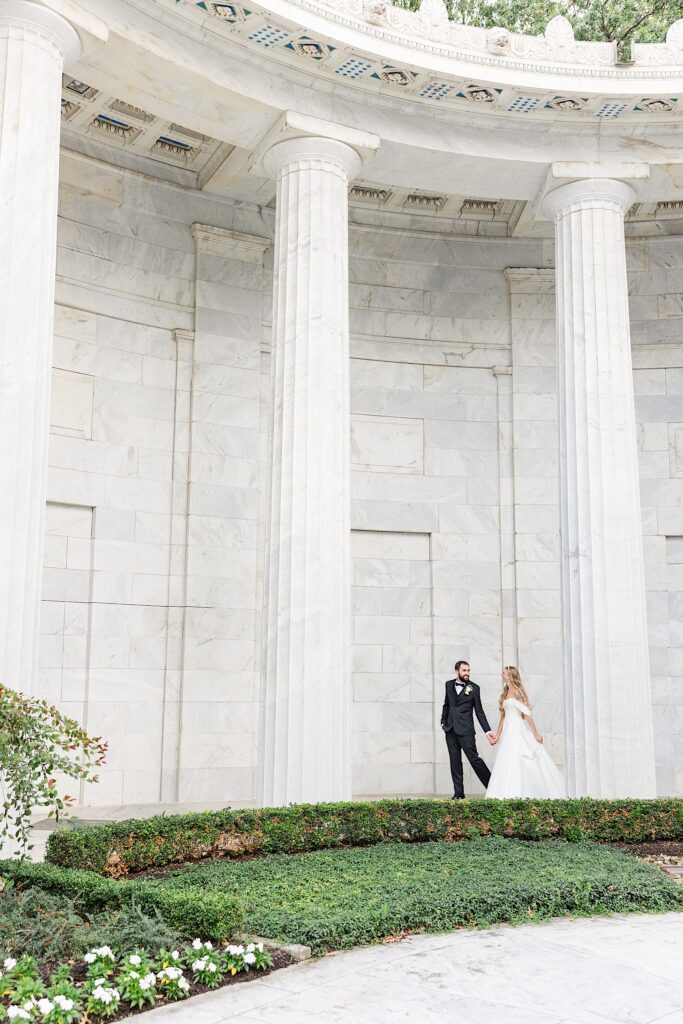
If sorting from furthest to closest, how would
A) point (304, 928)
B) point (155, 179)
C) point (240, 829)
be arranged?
point (155, 179) < point (240, 829) < point (304, 928)

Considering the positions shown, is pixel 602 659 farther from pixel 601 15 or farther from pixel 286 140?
pixel 601 15

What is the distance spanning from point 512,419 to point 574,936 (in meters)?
20.9

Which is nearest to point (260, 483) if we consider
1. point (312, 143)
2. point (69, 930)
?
point (312, 143)

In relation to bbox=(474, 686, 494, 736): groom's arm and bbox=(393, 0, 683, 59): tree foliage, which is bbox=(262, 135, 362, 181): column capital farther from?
bbox=(474, 686, 494, 736): groom's arm

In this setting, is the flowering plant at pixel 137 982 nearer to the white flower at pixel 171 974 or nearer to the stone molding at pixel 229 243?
the white flower at pixel 171 974

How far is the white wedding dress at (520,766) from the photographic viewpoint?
21.6m

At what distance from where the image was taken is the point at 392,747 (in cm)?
2827

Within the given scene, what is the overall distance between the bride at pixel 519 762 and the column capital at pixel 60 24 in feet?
49.9

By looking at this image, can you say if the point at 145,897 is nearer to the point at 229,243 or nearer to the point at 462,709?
the point at 462,709

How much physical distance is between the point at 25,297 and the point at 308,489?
6446 millimetres

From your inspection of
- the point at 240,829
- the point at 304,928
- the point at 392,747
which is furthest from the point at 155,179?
the point at 304,928

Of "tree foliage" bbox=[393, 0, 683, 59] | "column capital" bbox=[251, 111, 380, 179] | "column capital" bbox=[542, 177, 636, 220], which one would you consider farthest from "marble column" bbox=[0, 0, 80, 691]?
"tree foliage" bbox=[393, 0, 683, 59]

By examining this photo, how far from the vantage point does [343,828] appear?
17000 millimetres

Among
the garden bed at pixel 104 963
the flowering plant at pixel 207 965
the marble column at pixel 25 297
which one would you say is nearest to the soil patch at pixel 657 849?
the garden bed at pixel 104 963
